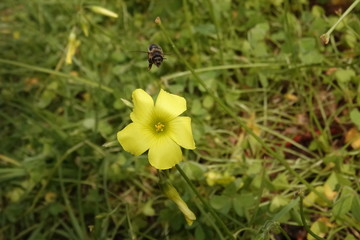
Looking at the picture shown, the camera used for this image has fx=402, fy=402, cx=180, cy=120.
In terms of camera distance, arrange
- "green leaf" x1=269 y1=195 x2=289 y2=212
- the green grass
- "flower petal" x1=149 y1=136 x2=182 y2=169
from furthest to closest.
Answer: the green grass, "green leaf" x1=269 y1=195 x2=289 y2=212, "flower petal" x1=149 y1=136 x2=182 y2=169

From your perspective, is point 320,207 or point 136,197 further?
point 136,197

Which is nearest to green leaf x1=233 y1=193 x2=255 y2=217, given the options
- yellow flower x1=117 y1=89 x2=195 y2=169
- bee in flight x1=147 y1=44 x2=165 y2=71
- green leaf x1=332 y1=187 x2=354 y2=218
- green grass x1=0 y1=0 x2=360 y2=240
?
green grass x1=0 y1=0 x2=360 y2=240

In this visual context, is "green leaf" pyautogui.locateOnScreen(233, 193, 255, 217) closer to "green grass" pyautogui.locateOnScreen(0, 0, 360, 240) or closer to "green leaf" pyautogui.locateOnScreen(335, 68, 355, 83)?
"green grass" pyautogui.locateOnScreen(0, 0, 360, 240)

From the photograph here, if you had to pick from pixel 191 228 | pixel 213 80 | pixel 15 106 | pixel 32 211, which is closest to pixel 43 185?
pixel 32 211

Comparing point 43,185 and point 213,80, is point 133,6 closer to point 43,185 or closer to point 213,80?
point 213,80

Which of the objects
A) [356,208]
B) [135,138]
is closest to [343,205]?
[356,208]

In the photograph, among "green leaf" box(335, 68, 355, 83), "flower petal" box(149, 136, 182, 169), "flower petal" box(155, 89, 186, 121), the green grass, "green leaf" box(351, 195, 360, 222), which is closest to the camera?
"flower petal" box(149, 136, 182, 169)
